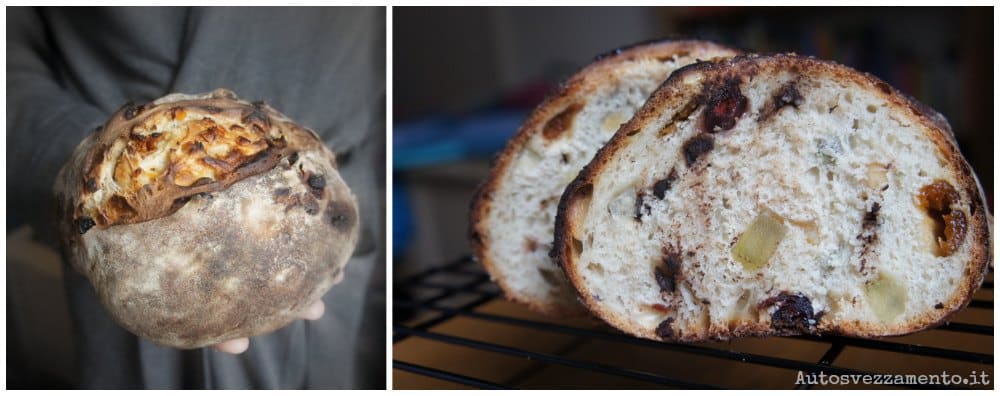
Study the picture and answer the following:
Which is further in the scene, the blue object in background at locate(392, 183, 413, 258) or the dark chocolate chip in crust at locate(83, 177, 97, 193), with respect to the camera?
the blue object in background at locate(392, 183, 413, 258)

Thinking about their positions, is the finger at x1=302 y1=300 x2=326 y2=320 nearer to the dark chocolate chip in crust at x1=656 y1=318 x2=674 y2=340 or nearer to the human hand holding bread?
the human hand holding bread

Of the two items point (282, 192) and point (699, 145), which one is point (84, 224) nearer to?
Result: point (282, 192)

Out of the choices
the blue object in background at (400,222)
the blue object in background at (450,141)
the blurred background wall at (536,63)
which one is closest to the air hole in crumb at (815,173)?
the blurred background wall at (536,63)

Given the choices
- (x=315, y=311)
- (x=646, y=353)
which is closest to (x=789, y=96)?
(x=646, y=353)

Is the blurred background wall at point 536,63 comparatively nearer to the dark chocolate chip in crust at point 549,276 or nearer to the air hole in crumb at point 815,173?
the dark chocolate chip in crust at point 549,276

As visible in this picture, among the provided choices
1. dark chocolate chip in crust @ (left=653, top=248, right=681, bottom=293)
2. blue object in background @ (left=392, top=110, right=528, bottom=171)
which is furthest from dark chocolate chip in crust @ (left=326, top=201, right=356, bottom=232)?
blue object in background @ (left=392, top=110, right=528, bottom=171)
